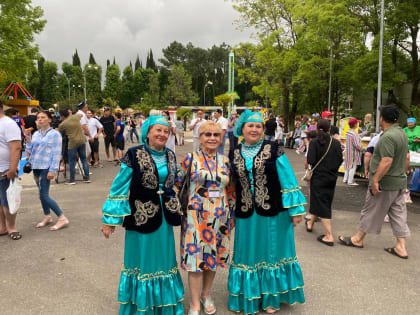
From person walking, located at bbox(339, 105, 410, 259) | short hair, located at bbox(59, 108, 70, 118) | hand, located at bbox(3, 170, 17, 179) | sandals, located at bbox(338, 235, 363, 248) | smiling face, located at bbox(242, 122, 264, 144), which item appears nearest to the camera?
smiling face, located at bbox(242, 122, 264, 144)

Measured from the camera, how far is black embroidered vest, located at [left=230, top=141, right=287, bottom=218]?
3064 mm

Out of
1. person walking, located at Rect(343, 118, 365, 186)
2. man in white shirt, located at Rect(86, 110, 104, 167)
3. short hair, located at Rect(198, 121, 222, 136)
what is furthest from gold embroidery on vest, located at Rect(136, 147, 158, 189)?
man in white shirt, located at Rect(86, 110, 104, 167)

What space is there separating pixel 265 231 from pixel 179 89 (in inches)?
2597

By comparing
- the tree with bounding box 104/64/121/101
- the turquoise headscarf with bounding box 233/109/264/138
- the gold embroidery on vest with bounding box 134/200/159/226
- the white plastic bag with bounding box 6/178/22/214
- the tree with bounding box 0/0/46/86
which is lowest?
the white plastic bag with bounding box 6/178/22/214

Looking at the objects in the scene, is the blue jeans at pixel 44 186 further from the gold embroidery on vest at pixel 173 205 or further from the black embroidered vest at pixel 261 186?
the black embroidered vest at pixel 261 186

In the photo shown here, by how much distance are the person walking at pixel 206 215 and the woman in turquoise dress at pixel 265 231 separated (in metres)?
0.15

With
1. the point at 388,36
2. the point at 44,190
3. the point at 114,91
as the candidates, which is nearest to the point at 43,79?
the point at 114,91

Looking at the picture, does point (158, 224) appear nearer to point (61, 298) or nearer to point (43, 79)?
point (61, 298)

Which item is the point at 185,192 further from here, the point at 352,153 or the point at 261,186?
the point at 352,153

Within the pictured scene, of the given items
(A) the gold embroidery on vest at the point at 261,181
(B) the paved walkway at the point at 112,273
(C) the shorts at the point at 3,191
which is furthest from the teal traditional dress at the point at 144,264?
(C) the shorts at the point at 3,191

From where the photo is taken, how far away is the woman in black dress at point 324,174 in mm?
4898

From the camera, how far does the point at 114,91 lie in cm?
7725

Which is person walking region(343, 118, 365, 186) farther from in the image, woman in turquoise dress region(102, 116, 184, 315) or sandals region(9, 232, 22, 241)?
sandals region(9, 232, 22, 241)

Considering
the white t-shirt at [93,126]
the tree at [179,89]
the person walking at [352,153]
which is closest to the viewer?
the person walking at [352,153]
